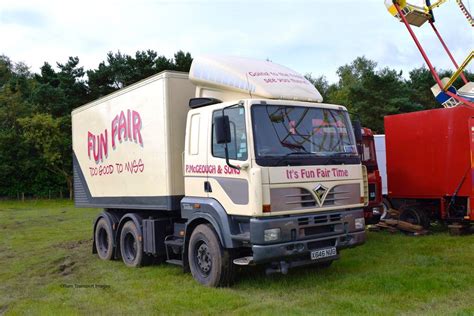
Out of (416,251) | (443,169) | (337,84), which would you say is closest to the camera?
(416,251)

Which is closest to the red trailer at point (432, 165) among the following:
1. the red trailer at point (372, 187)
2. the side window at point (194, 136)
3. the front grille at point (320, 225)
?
the red trailer at point (372, 187)

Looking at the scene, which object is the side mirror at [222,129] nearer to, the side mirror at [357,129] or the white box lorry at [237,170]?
the white box lorry at [237,170]

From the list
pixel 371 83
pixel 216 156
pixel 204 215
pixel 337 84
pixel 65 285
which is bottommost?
pixel 65 285

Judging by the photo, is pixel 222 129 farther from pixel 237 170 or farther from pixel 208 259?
pixel 208 259

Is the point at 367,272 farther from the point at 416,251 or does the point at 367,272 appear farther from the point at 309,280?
the point at 416,251

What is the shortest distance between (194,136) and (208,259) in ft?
6.17

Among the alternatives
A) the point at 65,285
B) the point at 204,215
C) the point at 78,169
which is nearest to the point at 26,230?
the point at 78,169

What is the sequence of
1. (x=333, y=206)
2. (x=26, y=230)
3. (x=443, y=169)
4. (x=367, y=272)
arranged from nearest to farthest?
(x=333, y=206), (x=367, y=272), (x=443, y=169), (x=26, y=230)

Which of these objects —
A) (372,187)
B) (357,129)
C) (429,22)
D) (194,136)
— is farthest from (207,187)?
(429,22)

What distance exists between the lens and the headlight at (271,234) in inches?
251

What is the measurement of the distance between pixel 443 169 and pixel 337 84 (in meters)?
57.1

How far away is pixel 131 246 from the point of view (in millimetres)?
9773

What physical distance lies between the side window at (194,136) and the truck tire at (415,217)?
7061mm

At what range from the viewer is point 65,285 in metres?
8.05
